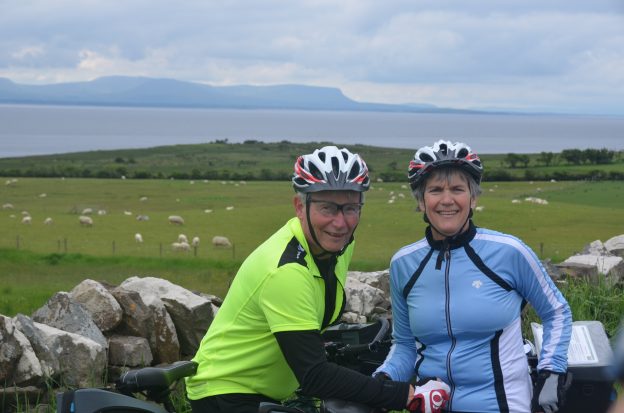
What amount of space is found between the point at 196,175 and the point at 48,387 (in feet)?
161

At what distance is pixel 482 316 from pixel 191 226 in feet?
74.1

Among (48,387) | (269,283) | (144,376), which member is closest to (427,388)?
(269,283)

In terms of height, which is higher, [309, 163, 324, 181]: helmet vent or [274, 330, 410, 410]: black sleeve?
[309, 163, 324, 181]: helmet vent

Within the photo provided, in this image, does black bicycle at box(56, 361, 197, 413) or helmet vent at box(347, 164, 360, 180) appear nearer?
black bicycle at box(56, 361, 197, 413)

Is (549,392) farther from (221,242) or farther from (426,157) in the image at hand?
(221,242)

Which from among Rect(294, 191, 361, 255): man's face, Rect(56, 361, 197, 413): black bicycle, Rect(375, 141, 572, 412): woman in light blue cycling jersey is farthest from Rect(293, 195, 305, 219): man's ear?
Rect(56, 361, 197, 413): black bicycle

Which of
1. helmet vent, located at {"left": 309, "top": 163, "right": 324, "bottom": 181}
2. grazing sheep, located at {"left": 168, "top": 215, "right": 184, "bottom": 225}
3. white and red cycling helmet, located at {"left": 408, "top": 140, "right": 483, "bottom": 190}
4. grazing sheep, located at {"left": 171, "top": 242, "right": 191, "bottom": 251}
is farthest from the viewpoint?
grazing sheep, located at {"left": 168, "top": 215, "right": 184, "bottom": 225}

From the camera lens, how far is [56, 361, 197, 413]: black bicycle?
13.6ft

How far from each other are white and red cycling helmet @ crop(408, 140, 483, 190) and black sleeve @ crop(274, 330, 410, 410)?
1.09 metres

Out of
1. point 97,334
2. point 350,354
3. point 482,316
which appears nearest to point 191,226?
point 97,334

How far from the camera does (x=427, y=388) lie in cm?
426

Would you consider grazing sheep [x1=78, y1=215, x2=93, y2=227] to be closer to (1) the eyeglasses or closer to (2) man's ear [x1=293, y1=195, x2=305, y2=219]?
(2) man's ear [x1=293, y1=195, x2=305, y2=219]

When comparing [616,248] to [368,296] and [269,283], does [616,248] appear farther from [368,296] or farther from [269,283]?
[269,283]

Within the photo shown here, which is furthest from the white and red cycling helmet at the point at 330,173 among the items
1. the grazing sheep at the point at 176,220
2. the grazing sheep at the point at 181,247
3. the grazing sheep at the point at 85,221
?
the grazing sheep at the point at 176,220
